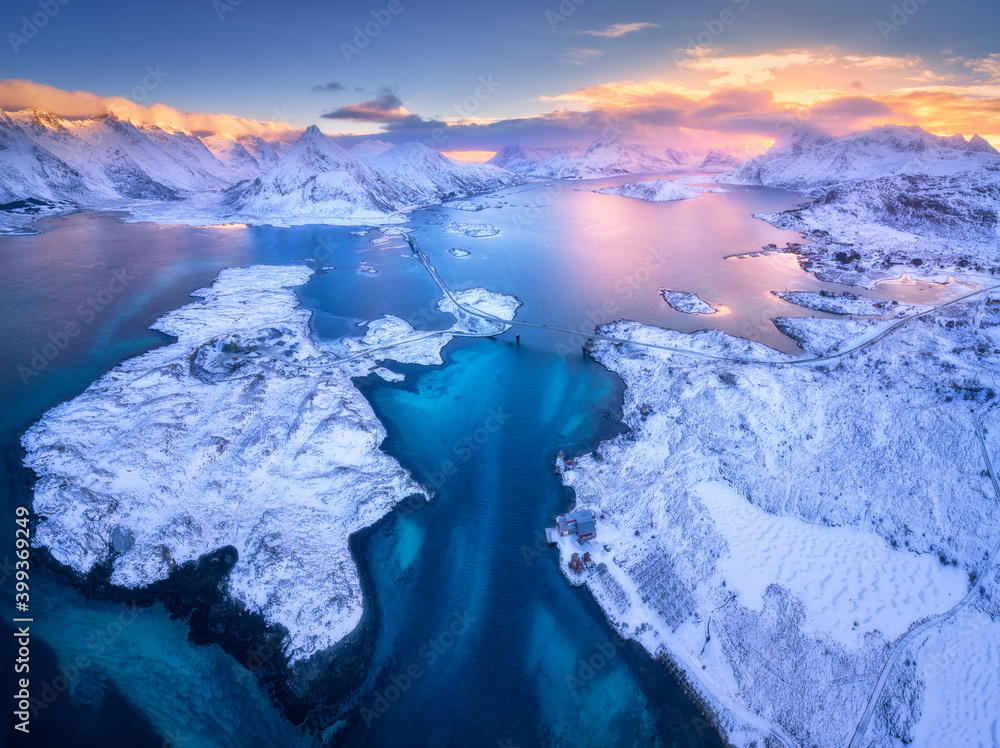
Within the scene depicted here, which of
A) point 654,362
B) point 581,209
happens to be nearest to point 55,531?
point 654,362

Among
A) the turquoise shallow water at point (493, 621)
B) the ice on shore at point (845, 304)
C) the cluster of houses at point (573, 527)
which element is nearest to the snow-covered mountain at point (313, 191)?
the ice on shore at point (845, 304)

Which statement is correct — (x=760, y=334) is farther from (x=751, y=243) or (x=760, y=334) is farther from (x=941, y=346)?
(x=751, y=243)

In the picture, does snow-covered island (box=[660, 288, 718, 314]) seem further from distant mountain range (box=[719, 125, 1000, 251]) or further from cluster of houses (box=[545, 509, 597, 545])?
distant mountain range (box=[719, 125, 1000, 251])

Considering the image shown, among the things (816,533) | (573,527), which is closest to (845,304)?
(816,533)

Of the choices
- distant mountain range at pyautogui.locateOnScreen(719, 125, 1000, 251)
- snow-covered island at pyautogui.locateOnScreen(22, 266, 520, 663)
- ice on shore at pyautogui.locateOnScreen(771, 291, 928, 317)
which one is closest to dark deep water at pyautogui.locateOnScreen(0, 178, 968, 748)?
snow-covered island at pyautogui.locateOnScreen(22, 266, 520, 663)

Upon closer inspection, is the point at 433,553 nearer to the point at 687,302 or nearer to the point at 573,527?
the point at 573,527

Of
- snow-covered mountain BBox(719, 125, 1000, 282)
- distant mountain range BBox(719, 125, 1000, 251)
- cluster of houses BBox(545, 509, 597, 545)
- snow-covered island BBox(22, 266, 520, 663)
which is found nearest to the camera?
snow-covered island BBox(22, 266, 520, 663)
